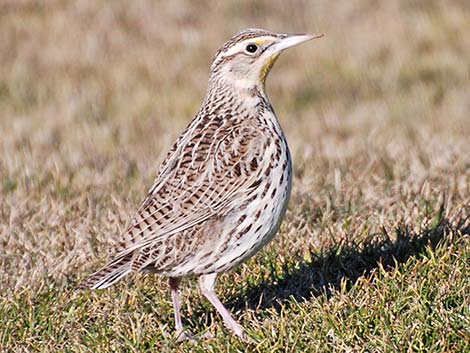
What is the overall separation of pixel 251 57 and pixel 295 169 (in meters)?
2.77

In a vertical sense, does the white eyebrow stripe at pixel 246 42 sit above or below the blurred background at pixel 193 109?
above

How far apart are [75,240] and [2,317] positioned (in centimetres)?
119

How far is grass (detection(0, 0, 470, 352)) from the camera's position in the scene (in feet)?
18.3

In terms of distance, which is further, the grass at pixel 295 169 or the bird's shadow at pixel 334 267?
the bird's shadow at pixel 334 267

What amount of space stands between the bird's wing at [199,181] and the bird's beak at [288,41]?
474 millimetres

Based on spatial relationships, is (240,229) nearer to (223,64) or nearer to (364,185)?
(223,64)

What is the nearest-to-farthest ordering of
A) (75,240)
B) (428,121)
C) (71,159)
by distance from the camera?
1. (75,240)
2. (71,159)
3. (428,121)

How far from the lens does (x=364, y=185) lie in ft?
26.0

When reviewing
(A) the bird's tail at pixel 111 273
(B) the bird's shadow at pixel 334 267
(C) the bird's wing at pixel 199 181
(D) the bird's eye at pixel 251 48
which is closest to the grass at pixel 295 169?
(B) the bird's shadow at pixel 334 267

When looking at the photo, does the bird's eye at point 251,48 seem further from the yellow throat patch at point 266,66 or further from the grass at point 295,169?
the grass at point 295,169

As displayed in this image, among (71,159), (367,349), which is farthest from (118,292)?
(71,159)

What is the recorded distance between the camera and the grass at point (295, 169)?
5574 millimetres

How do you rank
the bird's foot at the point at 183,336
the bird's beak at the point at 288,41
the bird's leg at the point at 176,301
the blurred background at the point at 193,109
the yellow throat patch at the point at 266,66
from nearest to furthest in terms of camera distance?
1. the bird's foot at the point at 183,336
2. the bird's leg at the point at 176,301
3. the bird's beak at the point at 288,41
4. the yellow throat patch at the point at 266,66
5. the blurred background at the point at 193,109

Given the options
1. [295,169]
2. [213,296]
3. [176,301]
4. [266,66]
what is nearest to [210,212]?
[213,296]
